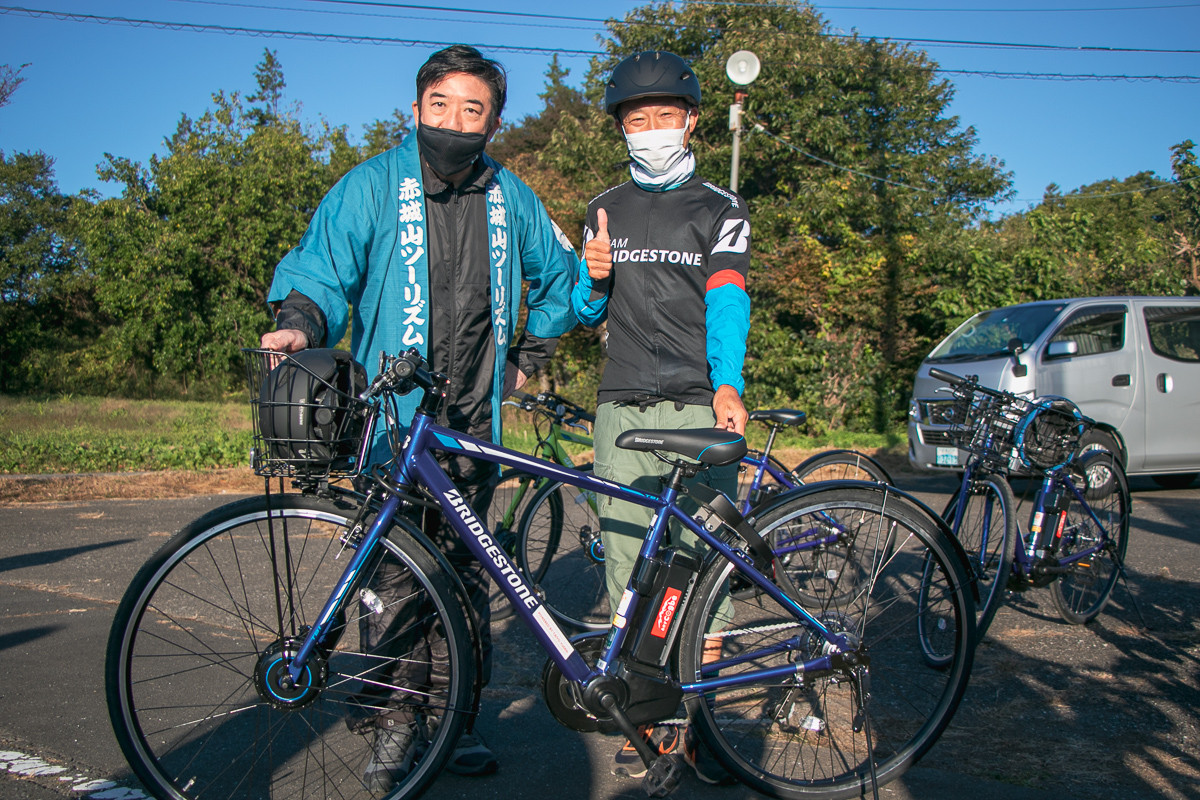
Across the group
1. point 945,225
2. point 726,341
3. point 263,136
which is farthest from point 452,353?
point 263,136

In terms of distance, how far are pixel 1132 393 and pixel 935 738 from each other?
6.95 metres

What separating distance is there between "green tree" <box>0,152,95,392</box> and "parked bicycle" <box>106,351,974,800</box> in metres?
26.7

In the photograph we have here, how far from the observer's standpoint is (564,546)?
5016 mm

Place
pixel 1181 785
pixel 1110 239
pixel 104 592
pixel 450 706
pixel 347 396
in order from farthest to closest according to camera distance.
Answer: pixel 1110 239 → pixel 104 592 → pixel 1181 785 → pixel 450 706 → pixel 347 396

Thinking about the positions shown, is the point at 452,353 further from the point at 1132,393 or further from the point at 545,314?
the point at 1132,393

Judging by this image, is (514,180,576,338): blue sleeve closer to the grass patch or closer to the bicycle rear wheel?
the bicycle rear wheel

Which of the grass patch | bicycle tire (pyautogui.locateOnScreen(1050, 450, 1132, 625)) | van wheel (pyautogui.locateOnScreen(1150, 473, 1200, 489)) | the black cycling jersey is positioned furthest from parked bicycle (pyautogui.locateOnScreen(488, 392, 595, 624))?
van wheel (pyautogui.locateOnScreen(1150, 473, 1200, 489))

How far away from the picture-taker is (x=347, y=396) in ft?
7.38

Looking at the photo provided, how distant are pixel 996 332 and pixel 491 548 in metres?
7.83

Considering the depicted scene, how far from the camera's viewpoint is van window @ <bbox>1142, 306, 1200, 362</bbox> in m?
8.44

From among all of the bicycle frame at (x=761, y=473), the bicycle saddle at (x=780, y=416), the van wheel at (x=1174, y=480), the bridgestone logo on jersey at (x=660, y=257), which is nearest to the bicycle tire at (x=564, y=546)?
the bicycle frame at (x=761, y=473)

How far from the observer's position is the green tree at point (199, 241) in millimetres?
24281

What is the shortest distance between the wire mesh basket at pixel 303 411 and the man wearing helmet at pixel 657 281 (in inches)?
37.2

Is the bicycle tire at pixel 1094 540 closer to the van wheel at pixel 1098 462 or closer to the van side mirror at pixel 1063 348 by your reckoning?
the van wheel at pixel 1098 462
